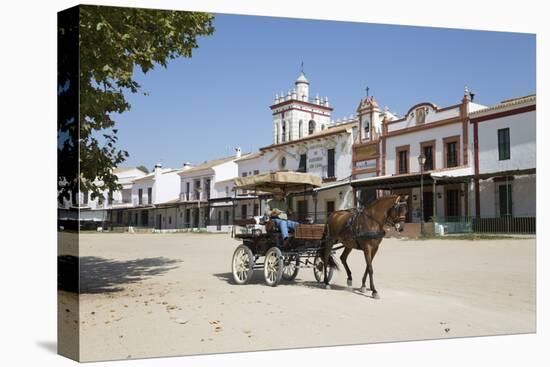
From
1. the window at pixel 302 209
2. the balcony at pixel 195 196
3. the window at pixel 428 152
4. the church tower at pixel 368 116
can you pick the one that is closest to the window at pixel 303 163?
the window at pixel 302 209

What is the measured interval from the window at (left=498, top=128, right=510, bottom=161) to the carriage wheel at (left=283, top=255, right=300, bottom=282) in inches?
150

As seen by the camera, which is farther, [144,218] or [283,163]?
[283,163]

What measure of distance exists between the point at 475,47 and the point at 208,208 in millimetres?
4375

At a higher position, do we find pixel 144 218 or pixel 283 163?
pixel 283 163

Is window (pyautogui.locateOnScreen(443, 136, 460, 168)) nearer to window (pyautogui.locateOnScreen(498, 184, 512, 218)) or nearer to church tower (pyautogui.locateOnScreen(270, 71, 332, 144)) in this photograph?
window (pyautogui.locateOnScreen(498, 184, 512, 218))

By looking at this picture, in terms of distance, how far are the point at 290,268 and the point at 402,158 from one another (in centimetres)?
347

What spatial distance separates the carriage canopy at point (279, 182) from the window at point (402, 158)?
7.40 feet

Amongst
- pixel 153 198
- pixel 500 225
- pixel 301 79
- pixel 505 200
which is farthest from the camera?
pixel 500 225

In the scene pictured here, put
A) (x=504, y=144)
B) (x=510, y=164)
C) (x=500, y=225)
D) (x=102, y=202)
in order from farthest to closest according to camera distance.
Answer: (x=504, y=144) < (x=510, y=164) < (x=500, y=225) < (x=102, y=202)

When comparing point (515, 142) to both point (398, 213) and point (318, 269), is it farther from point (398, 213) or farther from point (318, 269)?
point (318, 269)

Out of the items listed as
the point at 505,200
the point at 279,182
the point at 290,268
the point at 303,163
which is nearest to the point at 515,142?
the point at 505,200

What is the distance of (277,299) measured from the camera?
21.5 feet

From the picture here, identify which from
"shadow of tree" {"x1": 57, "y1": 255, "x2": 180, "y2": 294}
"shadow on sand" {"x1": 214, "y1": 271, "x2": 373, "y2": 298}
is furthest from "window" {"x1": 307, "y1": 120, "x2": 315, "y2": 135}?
"shadow of tree" {"x1": 57, "y1": 255, "x2": 180, "y2": 294}

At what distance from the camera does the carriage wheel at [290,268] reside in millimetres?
7599
